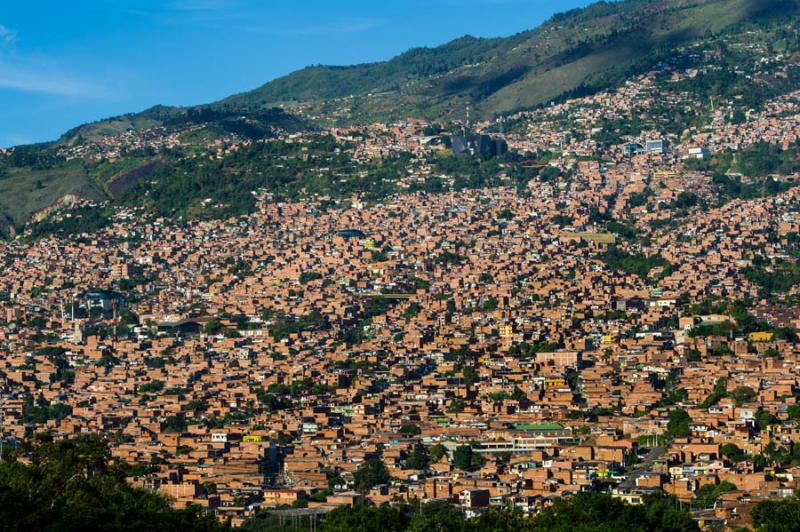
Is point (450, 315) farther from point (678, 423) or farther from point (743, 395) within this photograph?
point (678, 423)

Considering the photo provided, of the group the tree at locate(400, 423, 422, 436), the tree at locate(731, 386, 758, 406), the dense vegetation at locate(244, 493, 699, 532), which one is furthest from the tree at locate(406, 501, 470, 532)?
the tree at locate(731, 386, 758, 406)

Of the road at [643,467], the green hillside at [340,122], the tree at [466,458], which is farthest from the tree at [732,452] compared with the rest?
the green hillside at [340,122]

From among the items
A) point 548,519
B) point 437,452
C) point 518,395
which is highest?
point 518,395

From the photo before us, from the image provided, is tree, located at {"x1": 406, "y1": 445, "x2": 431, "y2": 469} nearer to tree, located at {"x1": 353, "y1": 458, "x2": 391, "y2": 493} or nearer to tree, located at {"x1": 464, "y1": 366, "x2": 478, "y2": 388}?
tree, located at {"x1": 353, "y1": 458, "x2": 391, "y2": 493}

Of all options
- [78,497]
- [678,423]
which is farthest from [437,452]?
[78,497]

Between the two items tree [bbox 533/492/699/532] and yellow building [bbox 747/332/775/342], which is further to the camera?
yellow building [bbox 747/332/775/342]

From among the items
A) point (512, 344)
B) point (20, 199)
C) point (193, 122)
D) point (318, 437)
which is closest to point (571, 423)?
point (318, 437)

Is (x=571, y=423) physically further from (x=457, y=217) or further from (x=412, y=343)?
(x=457, y=217)

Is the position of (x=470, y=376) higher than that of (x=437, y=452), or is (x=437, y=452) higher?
(x=470, y=376)
